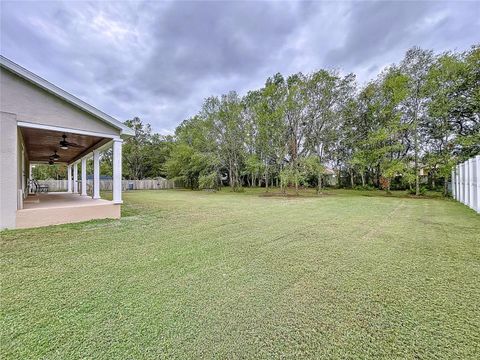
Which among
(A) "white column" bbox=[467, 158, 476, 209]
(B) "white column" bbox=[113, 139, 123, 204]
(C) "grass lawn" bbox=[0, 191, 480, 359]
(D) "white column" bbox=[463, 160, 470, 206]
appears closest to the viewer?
(C) "grass lawn" bbox=[0, 191, 480, 359]

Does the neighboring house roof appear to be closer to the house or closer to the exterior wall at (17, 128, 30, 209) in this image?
the house

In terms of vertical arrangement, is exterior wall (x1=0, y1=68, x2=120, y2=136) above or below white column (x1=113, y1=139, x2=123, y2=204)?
above

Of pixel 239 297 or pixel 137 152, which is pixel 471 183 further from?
pixel 137 152

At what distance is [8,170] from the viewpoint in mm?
5039

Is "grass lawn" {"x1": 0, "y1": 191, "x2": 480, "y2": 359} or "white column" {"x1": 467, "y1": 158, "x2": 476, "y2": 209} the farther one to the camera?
"white column" {"x1": 467, "y1": 158, "x2": 476, "y2": 209}

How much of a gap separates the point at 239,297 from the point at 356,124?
22171 mm

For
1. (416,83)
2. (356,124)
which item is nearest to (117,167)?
(416,83)

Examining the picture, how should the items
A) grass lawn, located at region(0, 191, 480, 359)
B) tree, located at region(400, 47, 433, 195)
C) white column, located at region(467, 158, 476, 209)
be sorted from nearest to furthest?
1. grass lawn, located at region(0, 191, 480, 359)
2. white column, located at region(467, 158, 476, 209)
3. tree, located at region(400, 47, 433, 195)

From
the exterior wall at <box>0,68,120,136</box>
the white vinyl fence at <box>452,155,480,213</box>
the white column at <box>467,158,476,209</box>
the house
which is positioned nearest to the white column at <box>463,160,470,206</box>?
the white vinyl fence at <box>452,155,480,213</box>

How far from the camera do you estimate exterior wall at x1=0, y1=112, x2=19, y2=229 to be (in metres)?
4.99

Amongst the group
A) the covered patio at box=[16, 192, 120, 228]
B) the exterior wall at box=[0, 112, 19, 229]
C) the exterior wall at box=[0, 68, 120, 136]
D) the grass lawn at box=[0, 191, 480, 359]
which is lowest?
the grass lawn at box=[0, 191, 480, 359]

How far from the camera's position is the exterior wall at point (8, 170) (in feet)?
16.4

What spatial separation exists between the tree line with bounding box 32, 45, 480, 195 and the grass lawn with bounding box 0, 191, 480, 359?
13.3 m

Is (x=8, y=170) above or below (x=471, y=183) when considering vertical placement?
above
